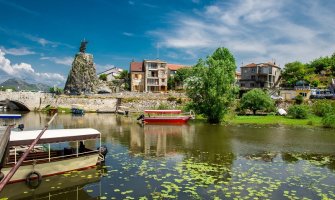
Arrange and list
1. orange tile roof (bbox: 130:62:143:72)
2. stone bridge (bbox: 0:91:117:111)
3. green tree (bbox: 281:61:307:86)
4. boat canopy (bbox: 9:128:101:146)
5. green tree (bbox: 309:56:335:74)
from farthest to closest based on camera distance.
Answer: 1. orange tile roof (bbox: 130:62:143:72)
2. green tree (bbox: 309:56:335:74)
3. green tree (bbox: 281:61:307:86)
4. stone bridge (bbox: 0:91:117:111)
5. boat canopy (bbox: 9:128:101:146)

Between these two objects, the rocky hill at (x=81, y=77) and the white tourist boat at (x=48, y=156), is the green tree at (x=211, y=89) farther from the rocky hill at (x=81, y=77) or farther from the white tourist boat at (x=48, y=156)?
the rocky hill at (x=81, y=77)

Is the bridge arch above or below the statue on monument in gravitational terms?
below

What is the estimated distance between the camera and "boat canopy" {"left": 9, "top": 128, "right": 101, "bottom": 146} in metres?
20.0

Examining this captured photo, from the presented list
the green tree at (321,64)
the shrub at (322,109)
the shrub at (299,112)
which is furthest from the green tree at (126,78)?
the shrub at (322,109)

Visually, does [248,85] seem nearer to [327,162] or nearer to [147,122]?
[147,122]

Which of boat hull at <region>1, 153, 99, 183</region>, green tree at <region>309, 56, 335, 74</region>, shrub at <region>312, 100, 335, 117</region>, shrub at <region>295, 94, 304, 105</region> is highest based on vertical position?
green tree at <region>309, 56, 335, 74</region>

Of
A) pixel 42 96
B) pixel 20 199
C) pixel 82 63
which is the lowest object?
pixel 20 199

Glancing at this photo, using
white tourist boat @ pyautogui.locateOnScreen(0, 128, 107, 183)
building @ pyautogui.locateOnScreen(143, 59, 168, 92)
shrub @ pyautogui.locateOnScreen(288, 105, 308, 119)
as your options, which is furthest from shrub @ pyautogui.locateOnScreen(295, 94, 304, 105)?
white tourist boat @ pyautogui.locateOnScreen(0, 128, 107, 183)

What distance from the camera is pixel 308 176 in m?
22.4

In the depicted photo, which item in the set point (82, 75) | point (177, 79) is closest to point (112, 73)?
point (82, 75)

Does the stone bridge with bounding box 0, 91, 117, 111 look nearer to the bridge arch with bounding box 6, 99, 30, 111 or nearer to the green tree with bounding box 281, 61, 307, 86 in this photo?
the bridge arch with bounding box 6, 99, 30, 111

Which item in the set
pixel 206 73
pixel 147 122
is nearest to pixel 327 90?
pixel 206 73

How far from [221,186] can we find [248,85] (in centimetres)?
10321

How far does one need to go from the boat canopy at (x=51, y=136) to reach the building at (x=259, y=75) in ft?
331
